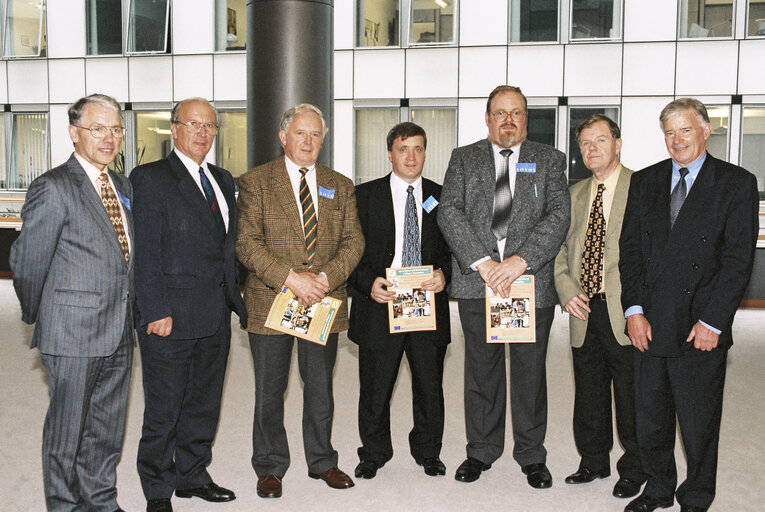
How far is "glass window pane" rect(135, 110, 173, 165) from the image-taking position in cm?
1522

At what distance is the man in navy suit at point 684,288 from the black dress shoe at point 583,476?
433 mm

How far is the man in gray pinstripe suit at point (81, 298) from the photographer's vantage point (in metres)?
3.15

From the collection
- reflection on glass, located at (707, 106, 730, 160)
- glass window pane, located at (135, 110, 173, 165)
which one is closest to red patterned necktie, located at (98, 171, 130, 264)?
reflection on glass, located at (707, 106, 730, 160)

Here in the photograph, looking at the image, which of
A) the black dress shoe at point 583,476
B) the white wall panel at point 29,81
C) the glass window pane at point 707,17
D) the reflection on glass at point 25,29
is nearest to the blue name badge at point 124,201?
the black dress shoe at point 583,476

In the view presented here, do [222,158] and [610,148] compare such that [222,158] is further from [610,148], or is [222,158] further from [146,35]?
[610,148]

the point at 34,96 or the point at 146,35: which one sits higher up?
the point at 146,35

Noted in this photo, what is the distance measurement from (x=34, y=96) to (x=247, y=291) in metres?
13.9

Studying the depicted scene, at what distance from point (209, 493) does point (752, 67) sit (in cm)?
1237

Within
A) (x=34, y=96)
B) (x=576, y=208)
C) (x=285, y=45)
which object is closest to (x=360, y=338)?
(x=576, y=208)

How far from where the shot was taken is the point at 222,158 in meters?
14.9

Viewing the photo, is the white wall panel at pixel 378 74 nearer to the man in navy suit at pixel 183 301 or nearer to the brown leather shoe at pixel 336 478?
the man in navy suit at pixel 183 301

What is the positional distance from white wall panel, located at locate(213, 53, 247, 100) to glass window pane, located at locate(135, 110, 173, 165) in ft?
4.76

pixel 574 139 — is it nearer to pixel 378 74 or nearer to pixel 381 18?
pixel 378 74

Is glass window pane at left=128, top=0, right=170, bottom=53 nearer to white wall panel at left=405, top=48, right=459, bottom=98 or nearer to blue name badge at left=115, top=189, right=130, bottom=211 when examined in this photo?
white wall panel at left=405, top=48, right=459, bottom=98
